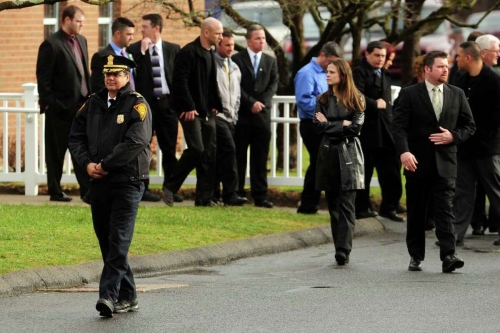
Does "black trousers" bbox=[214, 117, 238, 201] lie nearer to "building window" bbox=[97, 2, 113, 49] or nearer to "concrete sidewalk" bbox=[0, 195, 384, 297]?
"concrete sidewalk" bbox=[0, 195, 384, 297]

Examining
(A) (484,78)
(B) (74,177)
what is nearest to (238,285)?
(A) (484,78)

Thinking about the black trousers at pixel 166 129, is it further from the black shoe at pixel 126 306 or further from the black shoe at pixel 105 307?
the black shoe at pixel 105 307

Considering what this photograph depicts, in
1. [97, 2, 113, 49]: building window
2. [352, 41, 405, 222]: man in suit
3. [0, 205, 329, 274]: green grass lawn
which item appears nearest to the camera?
[0, 205, 329, 274]: green grass lawn

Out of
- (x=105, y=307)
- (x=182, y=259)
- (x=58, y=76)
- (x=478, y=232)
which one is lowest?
(x=478, y=232)

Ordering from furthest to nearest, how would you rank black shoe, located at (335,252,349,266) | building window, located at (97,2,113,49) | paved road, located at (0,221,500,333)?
building window, located at (97,2,113,49) → black shoe, located at (335,252,349,266) → paved road, located at (0,221,500,333)

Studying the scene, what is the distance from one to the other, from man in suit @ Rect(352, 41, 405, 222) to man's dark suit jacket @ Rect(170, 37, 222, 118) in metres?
1.60

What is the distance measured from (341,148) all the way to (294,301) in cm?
258

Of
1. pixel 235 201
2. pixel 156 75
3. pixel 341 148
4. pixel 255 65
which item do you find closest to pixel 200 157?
pixel 235 201

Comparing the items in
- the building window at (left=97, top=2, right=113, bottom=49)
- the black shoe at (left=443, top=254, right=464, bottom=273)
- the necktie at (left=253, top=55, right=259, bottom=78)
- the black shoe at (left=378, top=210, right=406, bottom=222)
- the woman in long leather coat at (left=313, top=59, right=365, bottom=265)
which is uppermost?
the building window at (left=97, top=2, right=113, bottom=49)

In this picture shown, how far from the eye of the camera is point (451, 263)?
35.6 feet

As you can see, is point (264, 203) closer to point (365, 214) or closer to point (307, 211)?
point (307, 211)

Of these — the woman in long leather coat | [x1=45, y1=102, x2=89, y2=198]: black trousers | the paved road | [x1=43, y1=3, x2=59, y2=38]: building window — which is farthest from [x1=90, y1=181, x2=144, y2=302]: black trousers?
[x1=43, y1=3, x2=59, y2=38]: building window

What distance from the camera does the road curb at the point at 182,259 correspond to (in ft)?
32.1

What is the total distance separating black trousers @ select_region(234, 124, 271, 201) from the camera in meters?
15.1
